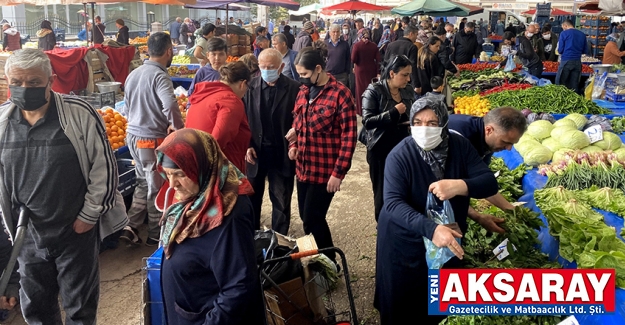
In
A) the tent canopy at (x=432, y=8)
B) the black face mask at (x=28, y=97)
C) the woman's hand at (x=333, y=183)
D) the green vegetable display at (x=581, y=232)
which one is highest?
the tent canopy at (x=432, y=8)

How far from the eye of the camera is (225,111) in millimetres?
3844

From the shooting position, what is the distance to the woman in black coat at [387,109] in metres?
4.44

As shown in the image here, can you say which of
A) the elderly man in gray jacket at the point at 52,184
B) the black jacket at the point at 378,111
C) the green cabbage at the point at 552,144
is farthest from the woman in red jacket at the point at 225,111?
the green cabbage at the point at 552,144

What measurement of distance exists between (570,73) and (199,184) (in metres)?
11.4

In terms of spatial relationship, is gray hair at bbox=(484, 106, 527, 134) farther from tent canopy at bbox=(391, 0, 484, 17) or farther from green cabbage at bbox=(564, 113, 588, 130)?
tent canopy at bbox=(391, 0, 484, 17)

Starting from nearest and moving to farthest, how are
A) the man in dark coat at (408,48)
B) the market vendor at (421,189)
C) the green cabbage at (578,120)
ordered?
the market vendor at (421,189)
the green cabbage at (578,120)
the man in dark coat at (408,48)

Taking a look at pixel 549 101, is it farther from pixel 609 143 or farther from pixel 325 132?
pixel 325 132

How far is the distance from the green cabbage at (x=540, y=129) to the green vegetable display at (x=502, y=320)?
3341mm

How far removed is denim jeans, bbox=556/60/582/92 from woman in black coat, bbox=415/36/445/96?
13.6ft

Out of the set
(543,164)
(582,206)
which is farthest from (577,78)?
(582,206)

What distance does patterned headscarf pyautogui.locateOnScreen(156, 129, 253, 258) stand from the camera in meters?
2.10

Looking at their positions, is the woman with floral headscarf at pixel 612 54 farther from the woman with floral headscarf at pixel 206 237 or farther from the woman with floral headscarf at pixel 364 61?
the woman with floral headscarf at pixel 206 237

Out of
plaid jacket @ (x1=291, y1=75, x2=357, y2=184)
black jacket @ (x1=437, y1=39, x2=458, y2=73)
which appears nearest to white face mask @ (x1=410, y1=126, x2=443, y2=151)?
plaid jacket @ (x1=291, y1=75, x2=357, y2=184)

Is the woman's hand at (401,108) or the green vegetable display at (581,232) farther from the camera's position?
the woman's hand at (401,108)
